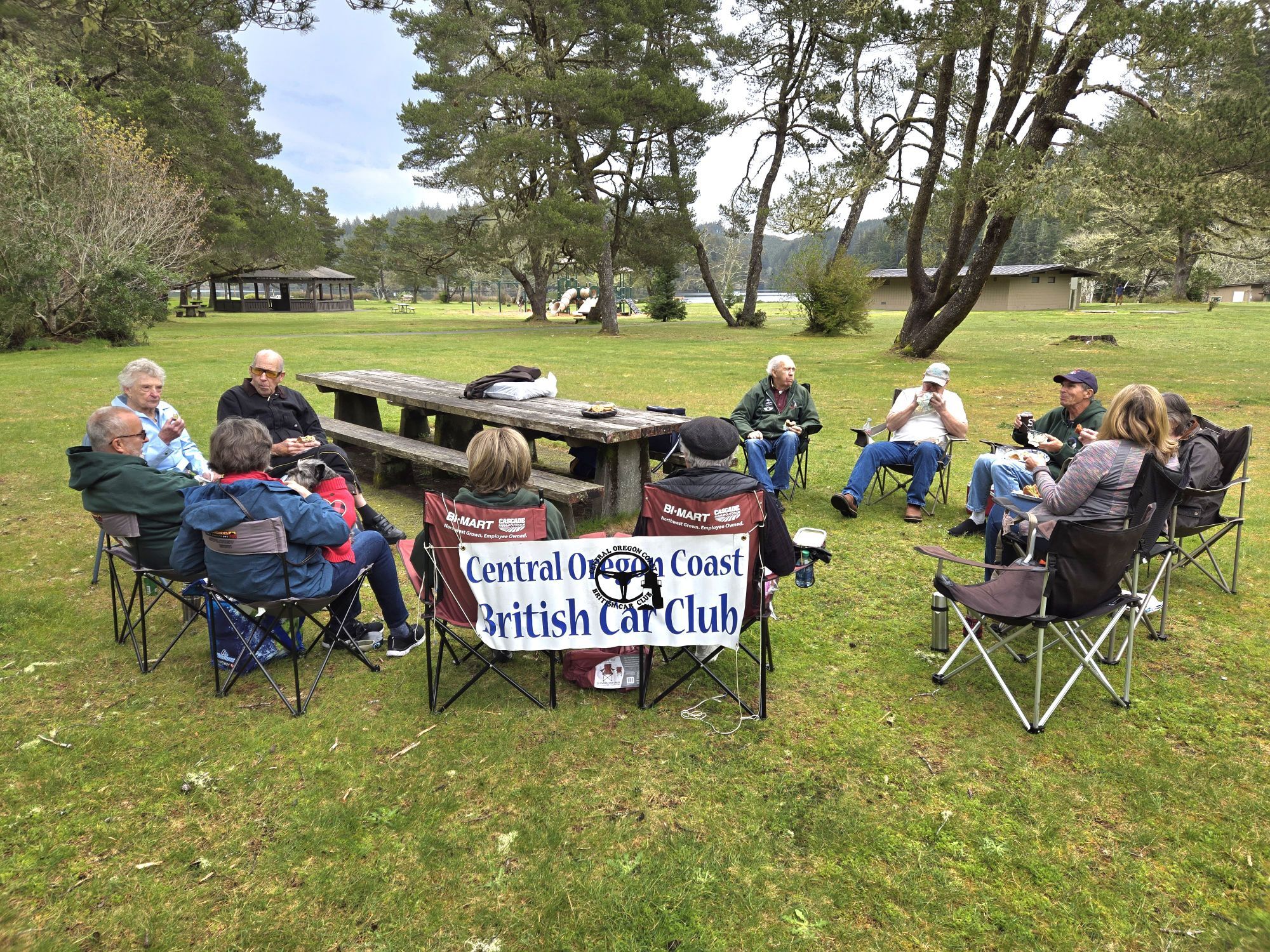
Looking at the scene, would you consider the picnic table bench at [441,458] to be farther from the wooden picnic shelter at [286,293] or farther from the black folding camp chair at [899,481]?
the wooden picnic shelter at [286,293]

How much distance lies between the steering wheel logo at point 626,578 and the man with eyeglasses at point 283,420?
2315 mm

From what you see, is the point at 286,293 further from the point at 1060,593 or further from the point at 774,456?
the point at 1060,593

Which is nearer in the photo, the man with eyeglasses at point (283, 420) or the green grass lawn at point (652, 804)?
the green grass lawn at point (652, 804)

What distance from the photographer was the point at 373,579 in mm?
3721

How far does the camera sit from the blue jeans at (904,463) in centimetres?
598

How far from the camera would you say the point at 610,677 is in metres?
3.50

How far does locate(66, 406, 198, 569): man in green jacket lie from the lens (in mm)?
3518

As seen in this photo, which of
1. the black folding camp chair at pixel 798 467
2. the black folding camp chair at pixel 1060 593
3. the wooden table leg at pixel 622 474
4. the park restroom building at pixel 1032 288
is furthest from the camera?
the park restroom building at pixel 1032 288

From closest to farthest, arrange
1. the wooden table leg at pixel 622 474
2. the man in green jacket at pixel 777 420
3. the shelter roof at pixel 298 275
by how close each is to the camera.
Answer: the wooden table leg at pixel 622 474
the man in green jacket at pixel 777 420
the shelter roof at pixel 298 275

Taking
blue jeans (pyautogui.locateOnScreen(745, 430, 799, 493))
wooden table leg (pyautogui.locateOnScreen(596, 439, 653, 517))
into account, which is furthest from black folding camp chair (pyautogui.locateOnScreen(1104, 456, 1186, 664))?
wooden table leg (pyautogui.locateOnScreen(596, 439, 653, 517))

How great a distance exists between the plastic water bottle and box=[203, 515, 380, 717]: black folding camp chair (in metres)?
2.04

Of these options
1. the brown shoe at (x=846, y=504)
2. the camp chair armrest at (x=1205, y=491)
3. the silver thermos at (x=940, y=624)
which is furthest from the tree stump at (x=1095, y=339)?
the silver thermos at (x=940, y=624)

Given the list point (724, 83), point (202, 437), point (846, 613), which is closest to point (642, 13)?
point (724, 83)

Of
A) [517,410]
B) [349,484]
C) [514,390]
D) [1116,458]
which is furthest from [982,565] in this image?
[514,390]
